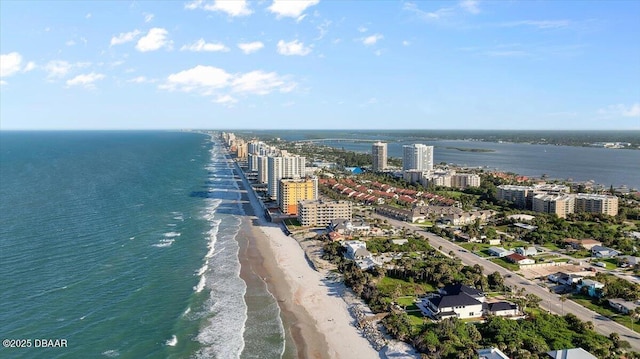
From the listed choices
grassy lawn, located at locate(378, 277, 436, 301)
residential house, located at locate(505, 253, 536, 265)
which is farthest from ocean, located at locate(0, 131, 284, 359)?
residential house, located at locate(505, 253, 536, 265)

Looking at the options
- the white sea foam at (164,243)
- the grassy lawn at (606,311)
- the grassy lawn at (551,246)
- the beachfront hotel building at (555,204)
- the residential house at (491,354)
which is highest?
the beachfront hotel building at (555,204)

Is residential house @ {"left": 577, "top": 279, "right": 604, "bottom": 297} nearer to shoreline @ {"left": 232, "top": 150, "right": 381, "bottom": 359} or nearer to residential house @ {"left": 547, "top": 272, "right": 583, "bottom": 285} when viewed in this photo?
residential house @ {"left": 547, "top": 272, "right": 583, "bottom": 285}

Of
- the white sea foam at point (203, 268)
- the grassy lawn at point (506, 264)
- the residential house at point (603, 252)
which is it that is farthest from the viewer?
the residential house at point (603, 252)

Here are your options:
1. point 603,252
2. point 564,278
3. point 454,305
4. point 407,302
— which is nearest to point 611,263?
point 603,252

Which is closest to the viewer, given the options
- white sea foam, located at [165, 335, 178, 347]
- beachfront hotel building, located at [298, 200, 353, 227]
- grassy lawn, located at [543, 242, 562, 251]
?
white sea foam, located at [165, 335, 178, 347]

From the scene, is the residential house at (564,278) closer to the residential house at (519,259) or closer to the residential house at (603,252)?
the residential house at (519,259)

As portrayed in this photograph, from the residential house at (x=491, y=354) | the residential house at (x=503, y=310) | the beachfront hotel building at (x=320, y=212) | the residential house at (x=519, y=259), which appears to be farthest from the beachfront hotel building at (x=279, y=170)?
the residential house at (x=491, y=354)

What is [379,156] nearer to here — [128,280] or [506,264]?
[506,264]
